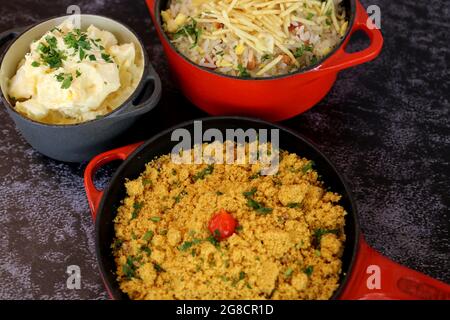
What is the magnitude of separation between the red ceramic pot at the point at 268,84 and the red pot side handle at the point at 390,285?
14.4 inches

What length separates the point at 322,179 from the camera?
1058 mm

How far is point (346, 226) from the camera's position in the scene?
0.98m

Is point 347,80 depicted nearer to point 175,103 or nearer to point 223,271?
point 175,103

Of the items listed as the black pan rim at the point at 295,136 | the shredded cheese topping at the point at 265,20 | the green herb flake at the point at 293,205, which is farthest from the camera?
the shredded cheese topping at the point at 265,20

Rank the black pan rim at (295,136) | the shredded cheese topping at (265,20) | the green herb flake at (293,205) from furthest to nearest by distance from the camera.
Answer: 1. the shredded cheese topping at (265,20)
2. the green herb flake at (293,205)
3. the black pan rim at (295,136)

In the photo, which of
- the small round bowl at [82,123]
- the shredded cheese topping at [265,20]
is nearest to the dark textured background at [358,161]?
the small round bowl at [82,123]

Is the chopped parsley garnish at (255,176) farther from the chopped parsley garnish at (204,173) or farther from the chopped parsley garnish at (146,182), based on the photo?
the chopped parsley garnish at (146,182)

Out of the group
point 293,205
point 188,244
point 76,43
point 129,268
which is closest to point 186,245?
point 188,244

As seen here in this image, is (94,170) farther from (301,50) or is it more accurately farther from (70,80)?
(301,50)

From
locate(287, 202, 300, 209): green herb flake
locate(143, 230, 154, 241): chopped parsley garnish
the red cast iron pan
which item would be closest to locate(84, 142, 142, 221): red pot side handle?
the red cast iron pan

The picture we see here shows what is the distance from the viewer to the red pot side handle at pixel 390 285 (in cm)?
91

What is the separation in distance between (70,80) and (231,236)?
0.43 metres

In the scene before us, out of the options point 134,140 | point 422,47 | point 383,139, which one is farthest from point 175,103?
point 422,47

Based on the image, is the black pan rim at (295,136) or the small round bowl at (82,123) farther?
the small round bowl at (82,123)
